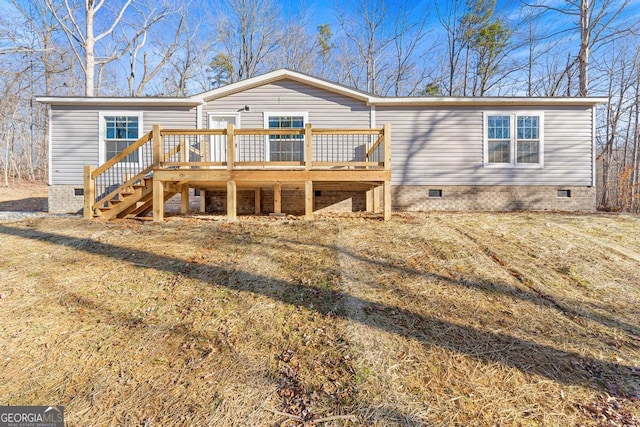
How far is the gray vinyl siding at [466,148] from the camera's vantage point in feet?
27.8

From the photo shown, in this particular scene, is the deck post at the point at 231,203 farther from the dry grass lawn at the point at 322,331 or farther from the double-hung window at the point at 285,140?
the double-hung window at the point at 285,140

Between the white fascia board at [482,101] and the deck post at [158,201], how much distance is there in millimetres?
6268

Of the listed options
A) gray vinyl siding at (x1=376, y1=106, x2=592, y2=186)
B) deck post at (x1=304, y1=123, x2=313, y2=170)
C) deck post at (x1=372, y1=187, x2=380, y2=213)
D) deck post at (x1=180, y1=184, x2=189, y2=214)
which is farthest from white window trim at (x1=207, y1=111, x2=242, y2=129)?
deck post at (x1=372, y1=187, x2=380, y2=213)

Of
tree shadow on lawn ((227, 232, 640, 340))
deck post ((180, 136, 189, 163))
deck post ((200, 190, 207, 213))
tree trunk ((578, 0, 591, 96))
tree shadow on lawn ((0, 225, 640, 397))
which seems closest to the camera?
tree shadow on lawn ((0, 225, 640, 397))

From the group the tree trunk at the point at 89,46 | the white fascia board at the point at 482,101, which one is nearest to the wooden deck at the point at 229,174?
the white fascia board at the point at 482,101

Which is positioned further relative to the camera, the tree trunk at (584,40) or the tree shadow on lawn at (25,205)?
the tree trunk at (584,40)

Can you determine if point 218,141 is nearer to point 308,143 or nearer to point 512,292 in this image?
point 308,143

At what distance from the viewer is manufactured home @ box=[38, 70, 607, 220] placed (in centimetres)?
842

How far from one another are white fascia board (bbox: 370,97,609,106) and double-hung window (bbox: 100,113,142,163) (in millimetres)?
7348

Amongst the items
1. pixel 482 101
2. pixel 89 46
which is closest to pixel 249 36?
pixel 89 46

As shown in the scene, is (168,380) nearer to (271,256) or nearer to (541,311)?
(271,256)

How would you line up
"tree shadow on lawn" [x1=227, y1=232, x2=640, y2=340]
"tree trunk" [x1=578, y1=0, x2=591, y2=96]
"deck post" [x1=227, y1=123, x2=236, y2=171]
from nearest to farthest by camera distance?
"tree shadow on lawn" [x1=227, y1=232, x2=640, y2=340] < "deck post" [x1=227, y1=123, x2=236, y2=171] < "tree trunk" [x1=578, y1=0, x2=591, y2=96]

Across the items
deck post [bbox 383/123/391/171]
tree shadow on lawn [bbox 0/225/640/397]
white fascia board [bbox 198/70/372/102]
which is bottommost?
tree shadow on lawn [bbox 0/225/640/397]

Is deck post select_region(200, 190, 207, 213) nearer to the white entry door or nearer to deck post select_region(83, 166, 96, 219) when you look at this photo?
the white entry door
